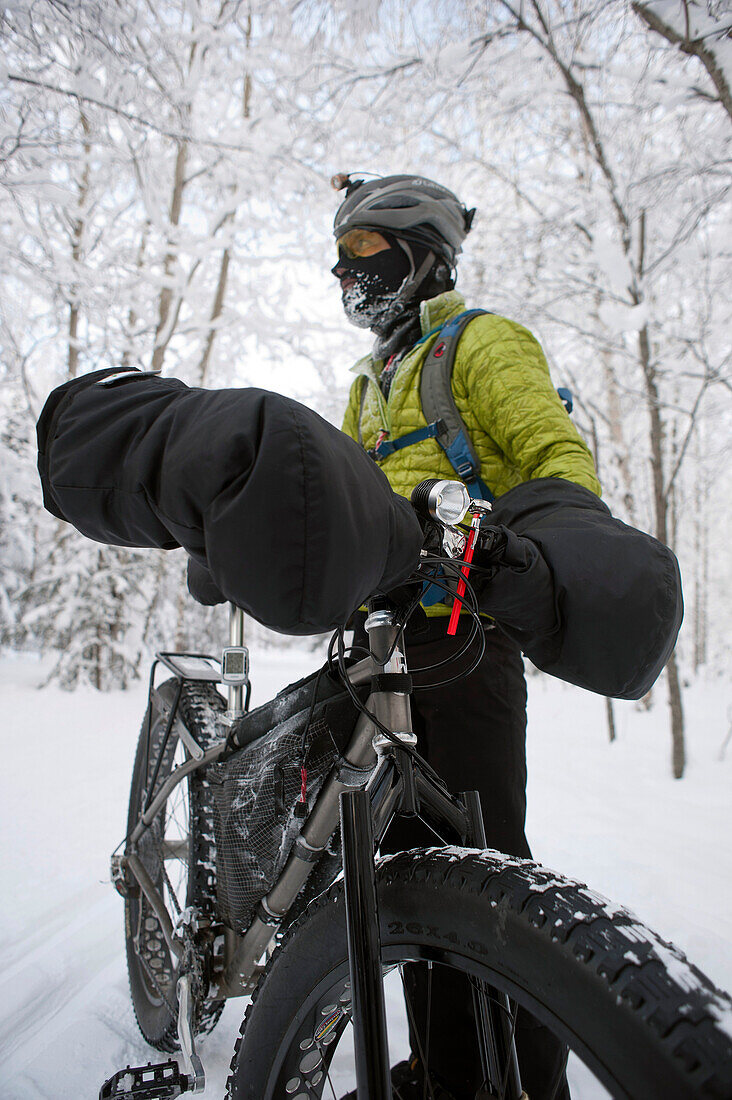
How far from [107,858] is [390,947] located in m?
2.89

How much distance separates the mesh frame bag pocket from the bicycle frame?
3cm

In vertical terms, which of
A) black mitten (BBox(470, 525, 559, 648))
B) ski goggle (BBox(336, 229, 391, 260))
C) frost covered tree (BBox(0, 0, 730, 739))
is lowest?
black mitten (BBox(470, 525, 559, 648))

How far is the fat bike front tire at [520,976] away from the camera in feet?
1.97

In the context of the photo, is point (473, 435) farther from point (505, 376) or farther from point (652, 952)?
point (652, 952)

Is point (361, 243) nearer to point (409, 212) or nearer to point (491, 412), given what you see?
point (409, 212)

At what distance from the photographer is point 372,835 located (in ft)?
2.89

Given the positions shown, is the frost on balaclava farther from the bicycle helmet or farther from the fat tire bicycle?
the fat tire bicycle

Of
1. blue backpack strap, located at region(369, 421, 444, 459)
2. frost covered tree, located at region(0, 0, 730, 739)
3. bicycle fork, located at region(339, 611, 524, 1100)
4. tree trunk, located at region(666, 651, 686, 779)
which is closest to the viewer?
bicycle fork, located at region(339, 611, 524, 1100)

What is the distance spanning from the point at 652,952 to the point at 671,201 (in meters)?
5.68

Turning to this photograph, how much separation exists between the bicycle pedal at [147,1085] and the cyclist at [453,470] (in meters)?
0.53

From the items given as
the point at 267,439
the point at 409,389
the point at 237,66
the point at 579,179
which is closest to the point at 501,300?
the point at 579,179

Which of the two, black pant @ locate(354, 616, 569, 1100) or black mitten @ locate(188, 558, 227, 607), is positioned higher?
black mitten @ locate(188, 558, 227, 607)

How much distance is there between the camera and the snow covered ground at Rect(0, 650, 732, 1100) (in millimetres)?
1737

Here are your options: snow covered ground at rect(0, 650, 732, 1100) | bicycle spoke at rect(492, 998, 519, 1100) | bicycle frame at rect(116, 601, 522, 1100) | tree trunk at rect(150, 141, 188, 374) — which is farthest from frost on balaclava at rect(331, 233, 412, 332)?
tree trunk at rect(150, 141, 188, 374)
